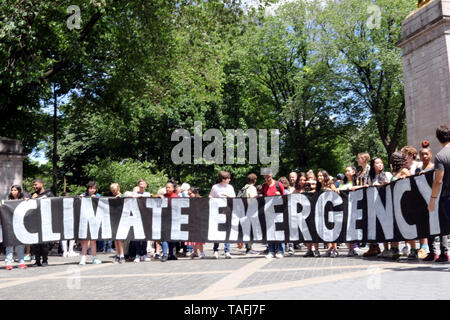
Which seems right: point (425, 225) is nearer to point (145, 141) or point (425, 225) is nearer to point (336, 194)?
point (336, 194)

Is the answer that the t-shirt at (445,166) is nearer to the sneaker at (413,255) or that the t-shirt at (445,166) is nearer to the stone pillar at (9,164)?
the sneaker at (413,255)

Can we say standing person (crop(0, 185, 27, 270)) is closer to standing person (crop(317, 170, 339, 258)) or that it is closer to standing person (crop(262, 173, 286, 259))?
standing person (crop(262, 173, 286, 259))

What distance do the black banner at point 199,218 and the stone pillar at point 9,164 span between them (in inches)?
274

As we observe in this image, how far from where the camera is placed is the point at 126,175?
110 feet

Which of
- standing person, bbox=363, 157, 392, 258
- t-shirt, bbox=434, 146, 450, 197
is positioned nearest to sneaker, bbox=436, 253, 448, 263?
standing person, bbox=363, 157, 392, 258

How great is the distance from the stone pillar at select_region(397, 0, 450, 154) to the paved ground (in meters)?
7.07

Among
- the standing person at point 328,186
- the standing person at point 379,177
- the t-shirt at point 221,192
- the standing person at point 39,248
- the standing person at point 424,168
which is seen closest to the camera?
the standing person at point 424,168

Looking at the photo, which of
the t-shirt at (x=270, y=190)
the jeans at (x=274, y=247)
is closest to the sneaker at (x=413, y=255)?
the jeans at (x=274, y=247)

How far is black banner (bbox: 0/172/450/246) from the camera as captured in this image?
34.2 ft

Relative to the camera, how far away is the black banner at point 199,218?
1042 cm

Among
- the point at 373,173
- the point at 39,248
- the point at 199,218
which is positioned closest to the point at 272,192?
the point at 199,218

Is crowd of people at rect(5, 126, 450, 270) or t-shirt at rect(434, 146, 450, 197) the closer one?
t-shirt at rect(434, 146, 450, 197)

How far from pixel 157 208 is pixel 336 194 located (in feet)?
14.3

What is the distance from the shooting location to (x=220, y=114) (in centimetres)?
3572
